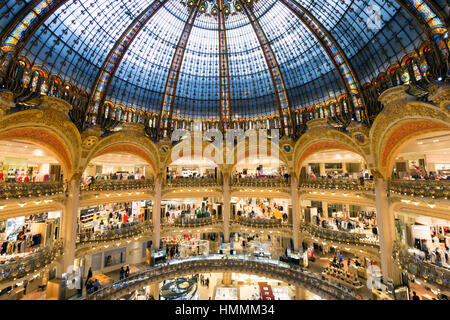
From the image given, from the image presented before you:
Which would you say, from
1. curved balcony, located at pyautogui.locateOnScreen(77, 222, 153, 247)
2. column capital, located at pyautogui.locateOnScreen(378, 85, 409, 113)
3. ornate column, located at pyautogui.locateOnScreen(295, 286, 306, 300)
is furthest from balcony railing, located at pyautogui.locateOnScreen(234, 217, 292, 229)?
column capital, located at pyautogui.locateOnScreen(378, 85, 409, 113)

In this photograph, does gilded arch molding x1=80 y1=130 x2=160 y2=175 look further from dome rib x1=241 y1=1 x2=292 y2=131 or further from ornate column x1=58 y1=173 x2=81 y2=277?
dome rib x1=241 y1=1 x2=292 y2=131

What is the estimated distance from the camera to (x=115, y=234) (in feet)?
81.2

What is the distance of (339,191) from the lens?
2355cm

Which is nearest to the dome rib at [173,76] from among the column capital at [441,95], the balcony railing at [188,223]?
the balcony railing at [188,223]

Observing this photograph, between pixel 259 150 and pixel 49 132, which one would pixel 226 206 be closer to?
pixel 259 150

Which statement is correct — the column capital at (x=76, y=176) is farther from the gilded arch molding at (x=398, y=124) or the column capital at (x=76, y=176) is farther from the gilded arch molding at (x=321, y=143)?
the gilded arch molding at (x=398, y=124)

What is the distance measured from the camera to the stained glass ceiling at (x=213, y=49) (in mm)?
18469

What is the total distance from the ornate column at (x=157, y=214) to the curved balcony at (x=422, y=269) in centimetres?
2534

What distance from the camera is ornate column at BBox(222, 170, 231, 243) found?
3036 cm

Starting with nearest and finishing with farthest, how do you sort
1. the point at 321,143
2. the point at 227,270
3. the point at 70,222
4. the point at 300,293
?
1. the point at 70,222
2. the point at 300,293
3. the point at 227,270
4. the point at 321,143

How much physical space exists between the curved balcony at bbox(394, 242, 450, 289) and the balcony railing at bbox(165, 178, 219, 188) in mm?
21264

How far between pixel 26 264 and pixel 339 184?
95.0 ft

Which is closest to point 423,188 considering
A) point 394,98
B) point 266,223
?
point 394,98

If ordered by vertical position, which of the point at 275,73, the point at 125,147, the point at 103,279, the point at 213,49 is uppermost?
the point at 213,49
